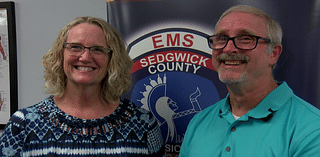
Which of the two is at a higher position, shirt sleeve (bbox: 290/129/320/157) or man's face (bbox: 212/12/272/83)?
man's face (bbox: 212/12/272/83)

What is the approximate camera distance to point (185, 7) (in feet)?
5.29

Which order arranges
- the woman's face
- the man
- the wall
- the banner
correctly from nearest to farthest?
the man
the woman's face
the banner
the wall

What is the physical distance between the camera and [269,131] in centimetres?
105

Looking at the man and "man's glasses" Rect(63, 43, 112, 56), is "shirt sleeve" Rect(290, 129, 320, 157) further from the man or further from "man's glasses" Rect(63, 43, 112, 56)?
"man's glasses" Rect(63, 43, 112, 56)

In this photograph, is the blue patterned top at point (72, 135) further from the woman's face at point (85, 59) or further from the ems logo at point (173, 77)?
the ems logo at point (173, 77)

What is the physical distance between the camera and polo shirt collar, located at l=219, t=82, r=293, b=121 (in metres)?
1.09

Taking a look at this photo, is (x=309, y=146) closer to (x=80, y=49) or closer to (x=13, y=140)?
(x=80, y=49)

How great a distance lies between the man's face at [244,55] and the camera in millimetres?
1110

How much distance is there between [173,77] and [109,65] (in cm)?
49

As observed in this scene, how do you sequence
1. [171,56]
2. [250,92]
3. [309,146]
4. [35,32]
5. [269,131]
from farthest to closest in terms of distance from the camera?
[35,32] < [171,56] < [250,92] < [269,131] < [309,146]

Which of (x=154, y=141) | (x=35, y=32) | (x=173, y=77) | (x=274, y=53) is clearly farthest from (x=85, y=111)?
(x=35, y=32)

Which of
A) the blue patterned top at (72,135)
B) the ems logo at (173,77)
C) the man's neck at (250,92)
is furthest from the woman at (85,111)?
the man's neck at (250,92)

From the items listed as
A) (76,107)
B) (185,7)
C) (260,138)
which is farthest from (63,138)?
(185,7)

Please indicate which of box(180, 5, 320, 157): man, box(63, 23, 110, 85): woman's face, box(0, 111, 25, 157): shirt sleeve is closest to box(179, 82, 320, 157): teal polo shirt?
box(180, 5, 320, 157): man
